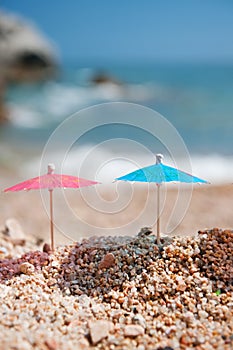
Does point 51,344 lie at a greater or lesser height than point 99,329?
lesser

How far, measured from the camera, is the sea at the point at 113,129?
788cm

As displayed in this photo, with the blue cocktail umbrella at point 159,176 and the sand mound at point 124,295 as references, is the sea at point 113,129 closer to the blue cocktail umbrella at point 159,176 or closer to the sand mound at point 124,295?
the blue cocktail umbrella at point 159,176

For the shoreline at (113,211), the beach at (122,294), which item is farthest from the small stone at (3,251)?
the shoreline at (113,211)

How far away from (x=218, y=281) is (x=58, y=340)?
55.7 inches

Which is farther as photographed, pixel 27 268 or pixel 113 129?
pixel 113 129

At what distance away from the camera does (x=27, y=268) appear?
4141 millimetres

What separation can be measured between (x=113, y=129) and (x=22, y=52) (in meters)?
24.7

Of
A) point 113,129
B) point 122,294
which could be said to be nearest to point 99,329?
point 122,294

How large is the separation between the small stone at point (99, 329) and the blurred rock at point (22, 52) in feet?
108

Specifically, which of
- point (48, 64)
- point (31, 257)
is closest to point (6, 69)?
point (48, 64)

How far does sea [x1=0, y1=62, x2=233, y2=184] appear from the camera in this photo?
25.9 ft

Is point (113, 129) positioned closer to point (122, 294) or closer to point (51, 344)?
point (122, 294)

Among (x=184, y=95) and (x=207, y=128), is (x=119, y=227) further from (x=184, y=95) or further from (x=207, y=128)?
(x=184, y=95)

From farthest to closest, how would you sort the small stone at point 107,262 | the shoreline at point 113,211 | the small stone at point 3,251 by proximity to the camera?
1. the shoreline at point 113,211
2. the small stone at point 3,251
3. the small stone at point 107,262
